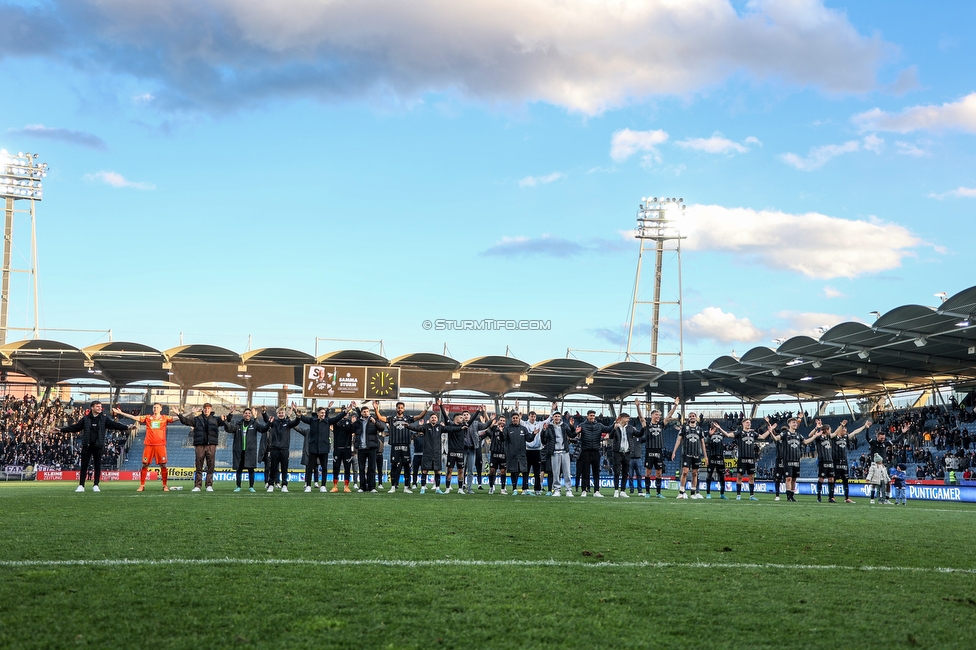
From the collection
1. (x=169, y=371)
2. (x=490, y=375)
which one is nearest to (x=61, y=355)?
(x=169, y=371)

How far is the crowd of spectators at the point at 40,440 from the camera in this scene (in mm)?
41156

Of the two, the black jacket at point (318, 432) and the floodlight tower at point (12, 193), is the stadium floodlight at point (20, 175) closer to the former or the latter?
the floodlight tower at point (12, 193)

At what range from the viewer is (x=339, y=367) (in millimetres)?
37125

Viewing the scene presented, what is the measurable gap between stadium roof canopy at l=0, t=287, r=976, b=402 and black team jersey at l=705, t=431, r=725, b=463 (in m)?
14.1

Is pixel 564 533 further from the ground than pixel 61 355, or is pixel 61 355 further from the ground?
pixel 61 355

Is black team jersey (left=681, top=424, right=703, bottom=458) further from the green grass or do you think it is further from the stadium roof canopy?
the stadium roof canopy

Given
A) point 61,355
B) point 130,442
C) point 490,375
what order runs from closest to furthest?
point 61,355, point 490,375, point 130,442

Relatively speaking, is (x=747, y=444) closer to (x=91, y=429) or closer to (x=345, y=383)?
(x=91, y=429)

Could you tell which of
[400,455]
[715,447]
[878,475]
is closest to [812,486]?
[878,475]

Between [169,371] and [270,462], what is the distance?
2482 centimetres

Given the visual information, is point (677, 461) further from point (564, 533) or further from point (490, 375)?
point (564, 533)

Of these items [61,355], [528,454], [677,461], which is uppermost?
[61,355]

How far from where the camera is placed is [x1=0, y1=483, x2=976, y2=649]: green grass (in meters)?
4.48

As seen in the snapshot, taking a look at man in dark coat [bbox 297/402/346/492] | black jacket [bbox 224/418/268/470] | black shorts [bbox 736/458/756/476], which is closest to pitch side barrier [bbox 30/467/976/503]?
black shorts [bbox 736/458/756/476]
